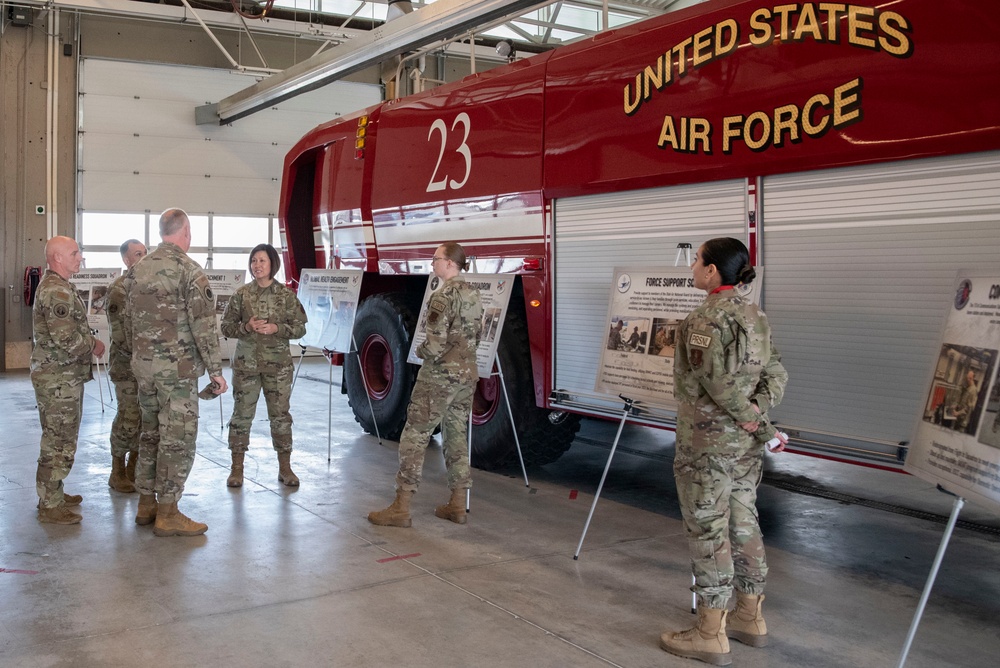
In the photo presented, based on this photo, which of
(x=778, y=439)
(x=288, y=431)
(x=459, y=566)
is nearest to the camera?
(x=778, y=439)

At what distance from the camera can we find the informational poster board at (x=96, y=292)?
33.7 ft

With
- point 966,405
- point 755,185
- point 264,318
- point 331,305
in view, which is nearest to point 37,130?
point 331,305

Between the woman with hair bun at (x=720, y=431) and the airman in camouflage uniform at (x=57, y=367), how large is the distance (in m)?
3.55

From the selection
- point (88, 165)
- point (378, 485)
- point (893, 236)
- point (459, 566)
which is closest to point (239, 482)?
point (378, 485)

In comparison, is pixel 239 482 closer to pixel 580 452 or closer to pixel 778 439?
pixel 580 452

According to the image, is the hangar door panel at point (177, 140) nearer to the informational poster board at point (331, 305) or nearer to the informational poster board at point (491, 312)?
the informational poster board at point (331, 305)

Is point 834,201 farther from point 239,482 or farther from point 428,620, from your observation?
point 239,482

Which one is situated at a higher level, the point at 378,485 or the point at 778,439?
the point at 778,439

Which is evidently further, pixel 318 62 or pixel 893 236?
pixel 318 62

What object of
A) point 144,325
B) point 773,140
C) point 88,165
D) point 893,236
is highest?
point 88,165

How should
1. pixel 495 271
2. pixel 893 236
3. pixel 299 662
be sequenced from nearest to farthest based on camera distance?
pixel 299 662
pixel 893 236
pixel 495 271

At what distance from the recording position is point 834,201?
14.8ft

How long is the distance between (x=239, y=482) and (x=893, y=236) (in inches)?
Answer: 171

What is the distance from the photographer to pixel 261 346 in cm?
605
